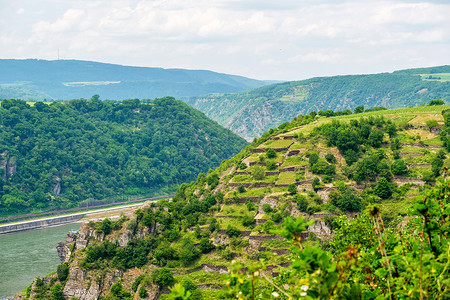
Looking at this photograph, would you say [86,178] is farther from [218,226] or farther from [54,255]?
[218,226]

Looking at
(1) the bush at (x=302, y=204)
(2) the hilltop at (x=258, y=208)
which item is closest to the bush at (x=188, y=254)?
(2) the hilltop at (x=258, y=208)

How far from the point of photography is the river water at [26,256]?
218 feet

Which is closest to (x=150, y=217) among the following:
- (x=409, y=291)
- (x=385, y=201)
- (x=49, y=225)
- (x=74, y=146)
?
(x=385, y=201)

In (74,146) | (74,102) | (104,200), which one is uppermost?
(74,102)

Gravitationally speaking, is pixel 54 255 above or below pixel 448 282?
below

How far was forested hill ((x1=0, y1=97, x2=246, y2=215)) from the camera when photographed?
123 metres

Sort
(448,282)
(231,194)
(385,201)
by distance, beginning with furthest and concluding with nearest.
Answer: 1. (231,194)
2. (385,201)
3. (448,282)

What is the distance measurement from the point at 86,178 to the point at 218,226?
83494mm

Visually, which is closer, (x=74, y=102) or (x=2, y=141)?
(x=2, y=141)

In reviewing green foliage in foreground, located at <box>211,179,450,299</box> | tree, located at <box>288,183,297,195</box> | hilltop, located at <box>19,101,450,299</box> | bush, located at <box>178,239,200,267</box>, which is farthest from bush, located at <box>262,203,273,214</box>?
green foliage in foreground, located at <box>211,179,450,299</box>

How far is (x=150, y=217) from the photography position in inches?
2247

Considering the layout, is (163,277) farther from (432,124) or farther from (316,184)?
(432,124)

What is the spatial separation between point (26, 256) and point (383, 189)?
52.8 metres

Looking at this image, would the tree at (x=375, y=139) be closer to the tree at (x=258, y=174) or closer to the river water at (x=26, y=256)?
the tree at (x=258, y=174)
